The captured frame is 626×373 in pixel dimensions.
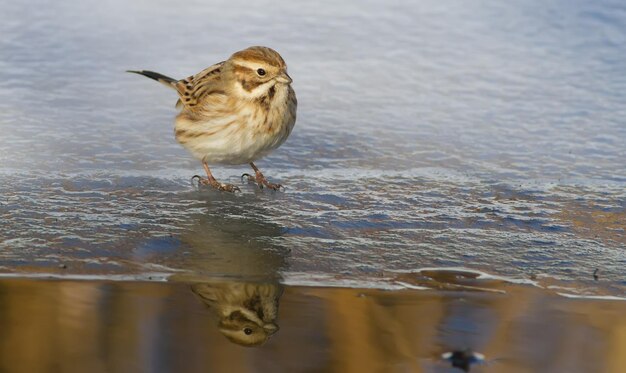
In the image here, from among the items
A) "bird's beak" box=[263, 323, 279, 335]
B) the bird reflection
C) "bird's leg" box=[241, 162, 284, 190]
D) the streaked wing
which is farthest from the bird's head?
"bird's beak" box=[263, 323, 279, 335]

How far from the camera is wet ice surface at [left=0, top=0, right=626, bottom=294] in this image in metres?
4.12

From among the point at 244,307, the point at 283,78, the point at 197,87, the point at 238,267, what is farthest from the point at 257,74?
the point at 244,307

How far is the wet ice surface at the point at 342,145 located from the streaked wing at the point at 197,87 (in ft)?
1.05

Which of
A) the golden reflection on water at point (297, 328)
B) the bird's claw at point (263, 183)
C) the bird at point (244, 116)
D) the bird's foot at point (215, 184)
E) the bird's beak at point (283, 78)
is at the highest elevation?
the bird's beak at point (283, 78)

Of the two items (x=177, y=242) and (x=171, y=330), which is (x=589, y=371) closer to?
(x=171, y=330)

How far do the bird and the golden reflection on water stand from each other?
1.56m

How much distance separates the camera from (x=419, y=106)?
635 centimetres

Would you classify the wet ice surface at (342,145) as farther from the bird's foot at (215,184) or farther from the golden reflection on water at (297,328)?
the golden reflection on water at (297,328)

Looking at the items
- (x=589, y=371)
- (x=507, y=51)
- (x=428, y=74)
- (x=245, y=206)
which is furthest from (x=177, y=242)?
(x=507, y=51)

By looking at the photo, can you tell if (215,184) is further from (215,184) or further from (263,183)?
(263,183)

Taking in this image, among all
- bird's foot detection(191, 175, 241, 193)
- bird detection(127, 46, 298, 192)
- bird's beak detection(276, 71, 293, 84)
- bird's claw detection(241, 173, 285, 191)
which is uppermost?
bird's beak detection(276, 71, 293, 84)

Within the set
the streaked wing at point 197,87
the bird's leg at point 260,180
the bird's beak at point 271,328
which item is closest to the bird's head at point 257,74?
the streaked wing at point 197,87

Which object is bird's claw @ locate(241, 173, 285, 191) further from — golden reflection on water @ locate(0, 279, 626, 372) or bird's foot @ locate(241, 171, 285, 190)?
golden reflection on water @ locate(0, 279, 626, 372)

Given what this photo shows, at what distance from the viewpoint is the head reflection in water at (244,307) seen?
3186mm
